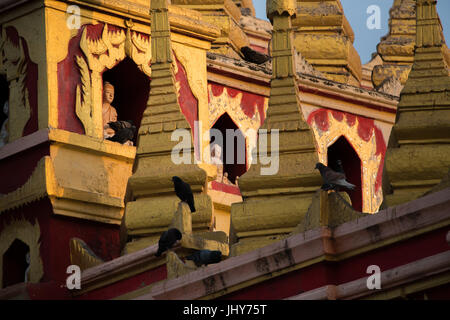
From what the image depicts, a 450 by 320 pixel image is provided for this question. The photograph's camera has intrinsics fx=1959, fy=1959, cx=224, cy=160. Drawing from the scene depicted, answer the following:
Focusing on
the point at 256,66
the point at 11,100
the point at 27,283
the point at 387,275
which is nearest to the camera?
the point at 387,275

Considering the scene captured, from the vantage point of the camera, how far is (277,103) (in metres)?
19.7

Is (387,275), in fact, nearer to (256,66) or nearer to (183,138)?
(183,138)

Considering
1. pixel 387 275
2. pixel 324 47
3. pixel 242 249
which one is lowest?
pixel 387 275

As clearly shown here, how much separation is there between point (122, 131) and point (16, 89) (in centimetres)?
132

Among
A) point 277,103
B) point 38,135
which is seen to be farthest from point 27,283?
point 277,103

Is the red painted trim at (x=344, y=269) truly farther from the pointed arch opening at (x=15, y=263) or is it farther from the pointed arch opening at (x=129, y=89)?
the pointed arch opening at (x=129, y=89)

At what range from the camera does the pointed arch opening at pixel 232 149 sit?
23.8 metres

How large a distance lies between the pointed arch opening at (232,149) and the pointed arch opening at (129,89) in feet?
3.84

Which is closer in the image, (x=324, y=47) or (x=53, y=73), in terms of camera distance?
(x=53, y=73)

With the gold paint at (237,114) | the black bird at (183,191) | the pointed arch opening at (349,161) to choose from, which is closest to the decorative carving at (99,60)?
the gold paint at (237,114)

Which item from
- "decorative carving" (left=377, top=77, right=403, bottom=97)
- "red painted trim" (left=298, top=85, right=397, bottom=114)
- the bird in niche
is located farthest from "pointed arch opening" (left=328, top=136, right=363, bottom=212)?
the bird in niche

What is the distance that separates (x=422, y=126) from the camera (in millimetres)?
18578

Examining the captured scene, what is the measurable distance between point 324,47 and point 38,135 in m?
6.20
